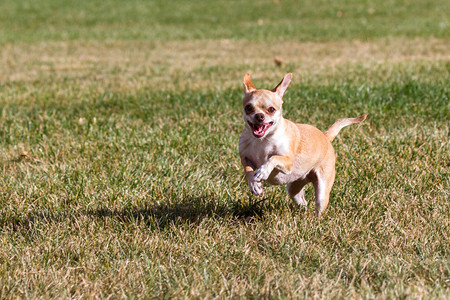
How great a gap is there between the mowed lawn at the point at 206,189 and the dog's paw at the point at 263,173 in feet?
1.29

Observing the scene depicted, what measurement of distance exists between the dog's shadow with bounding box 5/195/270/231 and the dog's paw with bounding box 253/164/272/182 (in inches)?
21.5

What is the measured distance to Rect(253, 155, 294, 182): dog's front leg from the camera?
292 centimetres

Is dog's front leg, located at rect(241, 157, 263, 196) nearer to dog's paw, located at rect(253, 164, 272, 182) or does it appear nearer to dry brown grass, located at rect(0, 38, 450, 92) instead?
dog's paw, located at rect(253, 164, 272, 182)

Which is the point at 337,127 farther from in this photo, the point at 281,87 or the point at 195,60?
the point at 195,60

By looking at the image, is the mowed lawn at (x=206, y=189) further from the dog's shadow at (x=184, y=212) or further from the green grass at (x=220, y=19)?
the green grass at (x=220, y=19)

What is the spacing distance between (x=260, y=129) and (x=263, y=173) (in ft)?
0.79

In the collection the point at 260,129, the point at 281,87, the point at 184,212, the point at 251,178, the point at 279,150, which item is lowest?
the point at 184,212

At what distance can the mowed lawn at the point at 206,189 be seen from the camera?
267 cm

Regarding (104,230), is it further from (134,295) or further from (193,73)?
(193,73)

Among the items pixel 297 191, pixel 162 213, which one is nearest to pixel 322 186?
pixel 297 191

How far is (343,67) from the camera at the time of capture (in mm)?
8414

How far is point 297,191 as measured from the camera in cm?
359

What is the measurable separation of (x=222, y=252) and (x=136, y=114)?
3.41 metres

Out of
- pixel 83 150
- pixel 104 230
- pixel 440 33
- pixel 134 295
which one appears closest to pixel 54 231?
pixel 104 230
